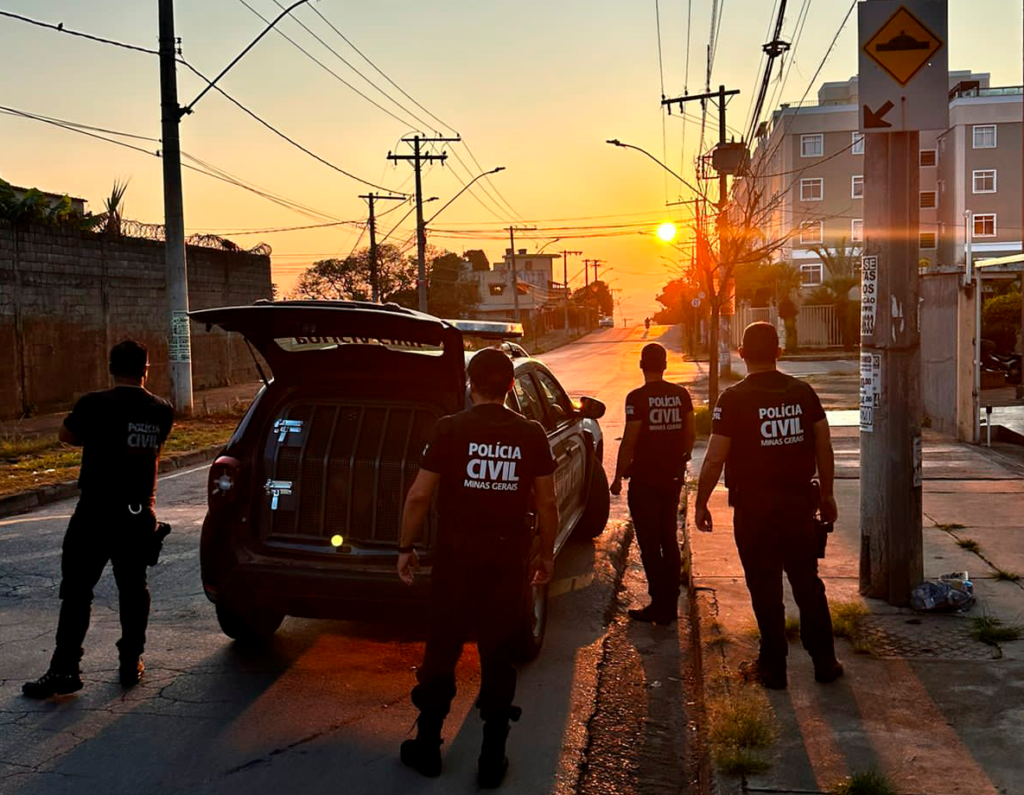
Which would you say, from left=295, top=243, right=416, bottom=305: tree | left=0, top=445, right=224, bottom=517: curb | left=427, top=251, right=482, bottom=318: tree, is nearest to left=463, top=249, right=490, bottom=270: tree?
left=427, top=251, right=482, bottom=318: tree

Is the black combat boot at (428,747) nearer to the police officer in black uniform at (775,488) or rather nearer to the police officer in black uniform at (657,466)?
the police officer in black uniform at (775,488)

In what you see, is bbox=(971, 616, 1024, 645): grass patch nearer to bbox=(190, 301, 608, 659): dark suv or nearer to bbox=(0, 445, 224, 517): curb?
bbox=(190, 301, 608, 659): dark suv

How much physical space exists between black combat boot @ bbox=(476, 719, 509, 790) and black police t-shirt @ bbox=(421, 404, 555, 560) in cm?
69

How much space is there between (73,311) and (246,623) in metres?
17.9

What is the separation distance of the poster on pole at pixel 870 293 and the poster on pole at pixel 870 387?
15cm

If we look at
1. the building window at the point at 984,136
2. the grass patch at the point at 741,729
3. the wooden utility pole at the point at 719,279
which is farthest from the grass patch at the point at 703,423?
the building window at the point at 984,136

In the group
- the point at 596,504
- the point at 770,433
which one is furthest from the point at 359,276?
the point at 770,433

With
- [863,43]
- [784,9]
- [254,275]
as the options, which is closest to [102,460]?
[863,43]

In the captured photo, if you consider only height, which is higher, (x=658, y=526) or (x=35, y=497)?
(x=658, y=526)

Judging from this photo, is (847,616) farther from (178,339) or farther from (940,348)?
(178,339)

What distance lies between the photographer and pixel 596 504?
8.05 m

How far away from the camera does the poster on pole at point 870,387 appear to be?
5977 millimetres

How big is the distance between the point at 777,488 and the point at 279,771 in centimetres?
256

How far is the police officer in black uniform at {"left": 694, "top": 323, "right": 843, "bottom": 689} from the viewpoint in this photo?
4734 millimetres
